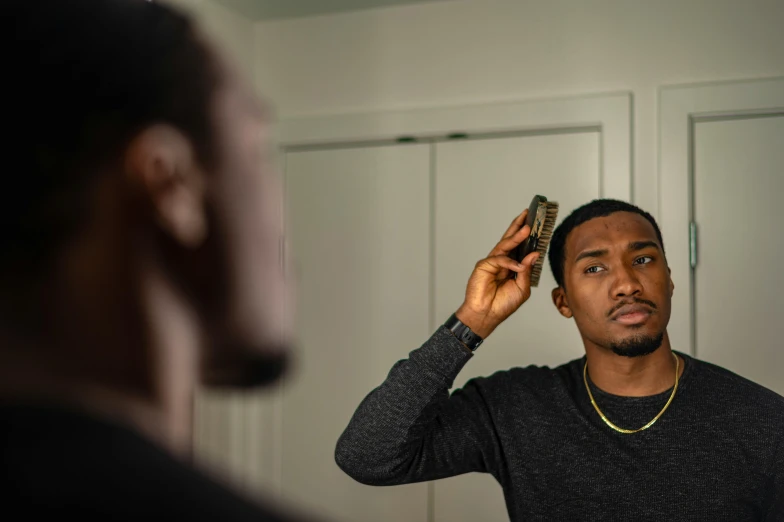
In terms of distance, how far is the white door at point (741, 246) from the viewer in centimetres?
218

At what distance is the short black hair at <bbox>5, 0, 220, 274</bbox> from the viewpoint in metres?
0.24

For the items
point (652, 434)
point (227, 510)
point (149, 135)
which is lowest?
point (652, 434)

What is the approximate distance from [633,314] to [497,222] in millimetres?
914

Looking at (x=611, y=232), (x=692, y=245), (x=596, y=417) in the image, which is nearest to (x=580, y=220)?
(x=611, y=232)

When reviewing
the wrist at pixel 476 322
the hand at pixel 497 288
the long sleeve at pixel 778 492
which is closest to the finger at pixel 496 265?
the hand at pixel 497 288

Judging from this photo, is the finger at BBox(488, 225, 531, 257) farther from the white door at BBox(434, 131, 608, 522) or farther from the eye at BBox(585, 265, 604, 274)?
the white door at BBox(434, 131, 608, 522)

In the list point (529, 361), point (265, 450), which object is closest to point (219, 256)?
point (529, 361)

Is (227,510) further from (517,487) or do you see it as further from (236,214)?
(517,487)

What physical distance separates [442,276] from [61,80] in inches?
89.6

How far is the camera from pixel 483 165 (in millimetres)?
2484

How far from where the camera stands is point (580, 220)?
5.82 feet

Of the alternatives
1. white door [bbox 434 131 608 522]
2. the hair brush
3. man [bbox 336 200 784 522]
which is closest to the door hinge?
white door [bbox 434 131 608 522]

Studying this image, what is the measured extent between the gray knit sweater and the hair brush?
0.26 metres

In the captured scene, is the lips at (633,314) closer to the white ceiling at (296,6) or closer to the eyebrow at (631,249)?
the eyebrow at (631,249)
